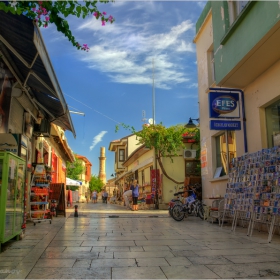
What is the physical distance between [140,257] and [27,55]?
440 cm

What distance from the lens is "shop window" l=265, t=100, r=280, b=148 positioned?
28.7 ft

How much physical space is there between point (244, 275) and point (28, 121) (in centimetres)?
860

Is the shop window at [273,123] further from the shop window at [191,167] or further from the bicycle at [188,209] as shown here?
the shop window at [191,167]

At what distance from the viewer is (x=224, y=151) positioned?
39.2ft

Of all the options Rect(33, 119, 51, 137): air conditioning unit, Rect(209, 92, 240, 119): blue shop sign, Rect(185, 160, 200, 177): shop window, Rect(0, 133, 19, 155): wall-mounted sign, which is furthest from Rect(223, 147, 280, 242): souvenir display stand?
Rect(185, 160, 200, 177): shop window

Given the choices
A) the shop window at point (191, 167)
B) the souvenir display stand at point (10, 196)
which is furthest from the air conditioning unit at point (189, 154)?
the souvenir display stand at point (10, 196)

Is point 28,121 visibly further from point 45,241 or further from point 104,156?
point 104,156

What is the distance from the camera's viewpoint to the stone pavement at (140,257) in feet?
14.0

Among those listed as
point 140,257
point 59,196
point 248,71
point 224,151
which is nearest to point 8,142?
point 140,257

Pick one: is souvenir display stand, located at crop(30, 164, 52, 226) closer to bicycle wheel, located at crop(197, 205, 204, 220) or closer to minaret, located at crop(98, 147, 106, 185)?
bicycle wheel, located at crop(197, 205, 204, 220)

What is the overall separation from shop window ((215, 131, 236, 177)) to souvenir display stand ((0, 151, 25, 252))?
7024mm

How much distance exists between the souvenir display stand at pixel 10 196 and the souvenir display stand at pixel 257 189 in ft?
17.3

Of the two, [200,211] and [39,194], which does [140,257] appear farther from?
[200,211]

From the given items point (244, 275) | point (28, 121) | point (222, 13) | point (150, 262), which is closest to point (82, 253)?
point (150, 262)
